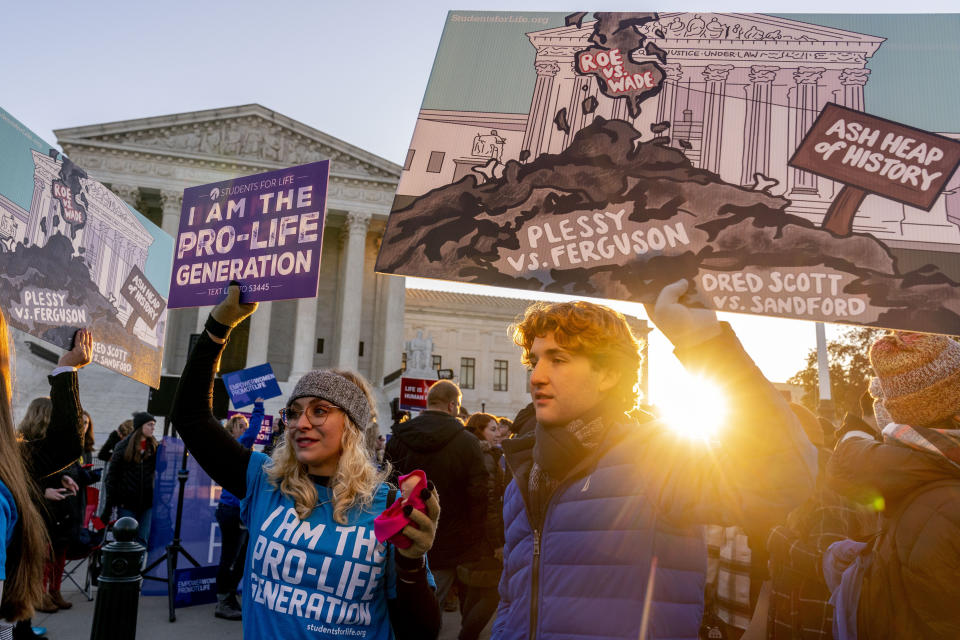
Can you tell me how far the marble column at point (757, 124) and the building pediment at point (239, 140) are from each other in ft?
108

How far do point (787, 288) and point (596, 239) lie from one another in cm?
60

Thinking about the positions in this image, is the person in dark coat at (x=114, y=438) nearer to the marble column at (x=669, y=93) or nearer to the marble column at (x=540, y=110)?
the marble column at (x=540, y=110)

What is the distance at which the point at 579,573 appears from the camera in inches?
67.4

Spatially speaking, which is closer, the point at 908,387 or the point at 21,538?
the point at 21,538

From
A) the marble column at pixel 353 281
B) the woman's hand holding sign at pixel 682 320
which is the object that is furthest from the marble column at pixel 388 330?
the woman's hand holding sign at pixel 682 320

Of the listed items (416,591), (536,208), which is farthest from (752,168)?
(416,591)

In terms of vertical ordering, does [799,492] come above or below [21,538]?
above

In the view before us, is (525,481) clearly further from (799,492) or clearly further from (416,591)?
(799,492)

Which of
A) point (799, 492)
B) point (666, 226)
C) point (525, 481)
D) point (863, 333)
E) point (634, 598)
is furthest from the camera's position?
point (863, 333)

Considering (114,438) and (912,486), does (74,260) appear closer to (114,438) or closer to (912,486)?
(912,486)

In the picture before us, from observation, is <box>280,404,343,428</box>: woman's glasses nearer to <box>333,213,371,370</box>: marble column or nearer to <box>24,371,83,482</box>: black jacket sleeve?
<box>24,371,83,482</box>: black jacket sleeve

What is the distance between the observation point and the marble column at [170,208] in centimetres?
3184

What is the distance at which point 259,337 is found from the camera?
110 feet

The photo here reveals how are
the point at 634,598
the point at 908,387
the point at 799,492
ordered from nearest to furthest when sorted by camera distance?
the point at 799,492 < the point at 634,598 < the point at 908,387
